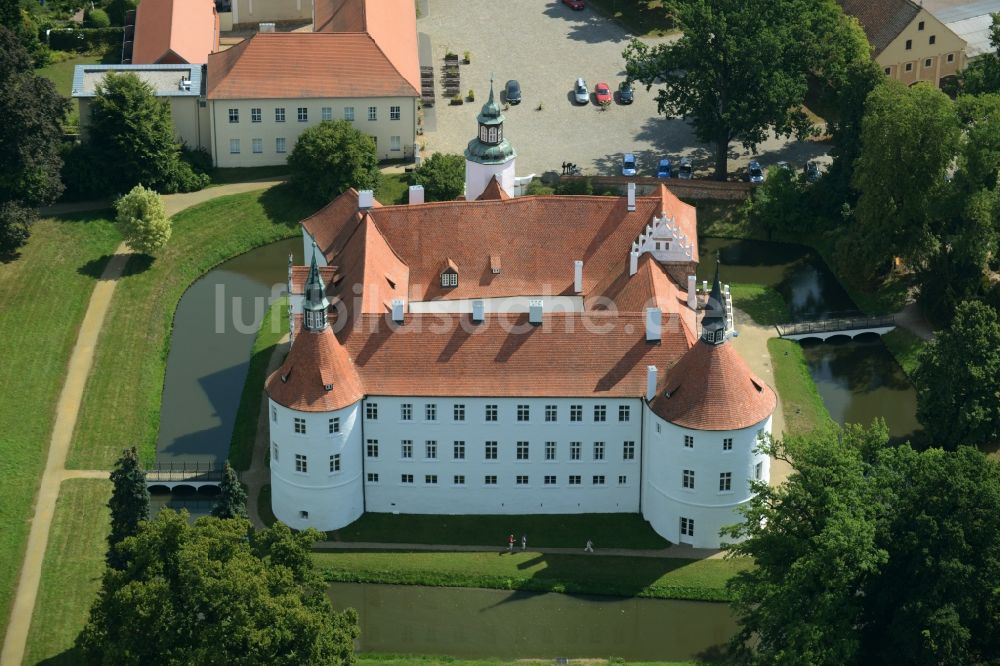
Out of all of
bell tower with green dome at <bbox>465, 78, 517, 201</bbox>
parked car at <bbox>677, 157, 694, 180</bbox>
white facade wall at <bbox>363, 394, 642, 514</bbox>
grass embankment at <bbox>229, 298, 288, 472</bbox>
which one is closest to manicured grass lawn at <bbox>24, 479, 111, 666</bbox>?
grass embankment at <bbox>229, 298, 288, 472</bbox>

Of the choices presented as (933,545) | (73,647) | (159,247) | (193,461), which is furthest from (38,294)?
(933,545)

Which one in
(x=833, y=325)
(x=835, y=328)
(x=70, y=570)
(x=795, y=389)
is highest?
(x=833, y=325)

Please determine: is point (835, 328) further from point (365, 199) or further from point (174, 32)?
point (174, 32)

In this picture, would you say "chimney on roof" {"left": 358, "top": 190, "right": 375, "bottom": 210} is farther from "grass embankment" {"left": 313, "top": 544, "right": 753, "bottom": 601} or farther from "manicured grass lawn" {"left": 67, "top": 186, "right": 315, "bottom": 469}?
"grass embankment" {"left": 313, "top": 544, "right": 753, "bottom": 601}

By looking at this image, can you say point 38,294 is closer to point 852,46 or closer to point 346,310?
point 346,310

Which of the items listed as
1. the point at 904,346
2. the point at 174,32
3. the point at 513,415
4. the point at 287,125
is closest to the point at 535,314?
the point at 513,415

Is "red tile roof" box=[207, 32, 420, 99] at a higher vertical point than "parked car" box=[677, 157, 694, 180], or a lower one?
higher
